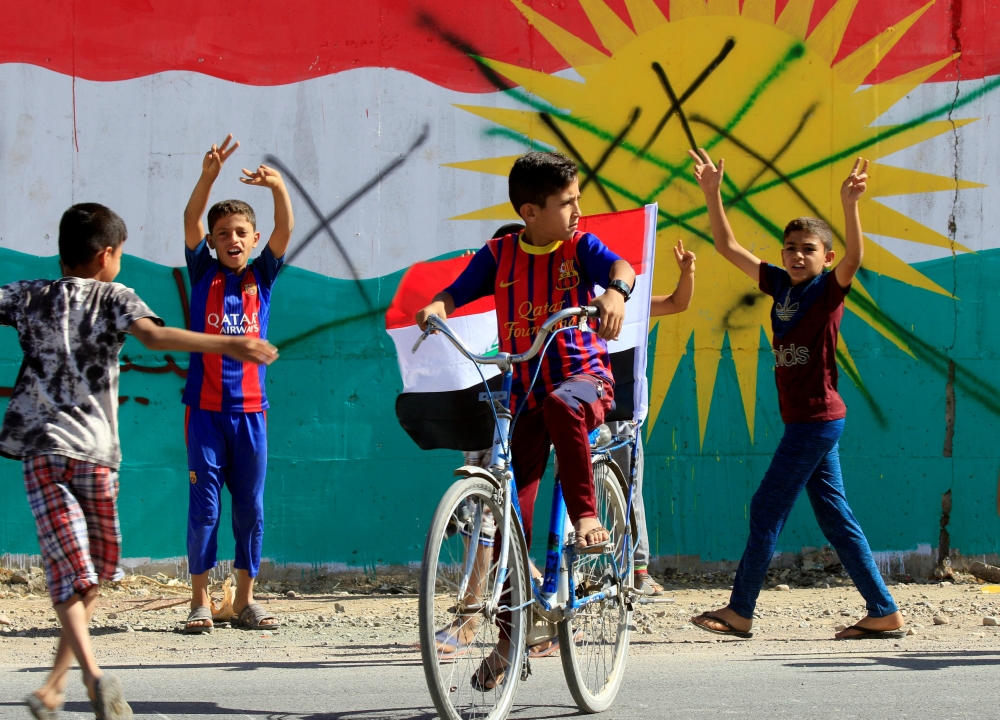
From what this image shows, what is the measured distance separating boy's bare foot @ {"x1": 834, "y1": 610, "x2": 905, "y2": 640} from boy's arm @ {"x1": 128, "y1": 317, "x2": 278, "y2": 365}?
2968 millimetres

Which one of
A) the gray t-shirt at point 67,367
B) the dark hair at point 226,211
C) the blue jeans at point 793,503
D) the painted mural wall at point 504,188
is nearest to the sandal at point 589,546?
the blue jeans at point 793,503

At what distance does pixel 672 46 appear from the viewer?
6.91 m

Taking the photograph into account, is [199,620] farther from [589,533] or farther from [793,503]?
[793,503]

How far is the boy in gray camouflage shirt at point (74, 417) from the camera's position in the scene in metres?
3.43

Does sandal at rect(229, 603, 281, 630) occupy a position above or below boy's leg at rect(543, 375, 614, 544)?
below

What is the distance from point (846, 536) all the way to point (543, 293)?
1.93 metres

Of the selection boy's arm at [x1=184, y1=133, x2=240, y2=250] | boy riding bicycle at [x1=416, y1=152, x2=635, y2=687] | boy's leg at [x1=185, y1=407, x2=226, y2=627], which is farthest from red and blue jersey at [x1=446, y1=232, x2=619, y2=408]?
boy's leg at [x1=185, y1=407, x2=226, y2=627]

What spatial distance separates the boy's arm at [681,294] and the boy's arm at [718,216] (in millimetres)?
249

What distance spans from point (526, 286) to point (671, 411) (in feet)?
10.3

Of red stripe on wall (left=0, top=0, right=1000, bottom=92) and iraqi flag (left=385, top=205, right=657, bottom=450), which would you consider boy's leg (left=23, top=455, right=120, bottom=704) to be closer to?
iraqi flag (left=385, top=205, right=657, bottom=450)

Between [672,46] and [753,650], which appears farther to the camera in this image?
[672,46]

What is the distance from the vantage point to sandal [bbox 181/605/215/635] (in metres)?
5.43

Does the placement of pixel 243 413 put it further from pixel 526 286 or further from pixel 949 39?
pixel 949 39

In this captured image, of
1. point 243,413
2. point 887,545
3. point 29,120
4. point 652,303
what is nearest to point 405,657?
point 243,413
